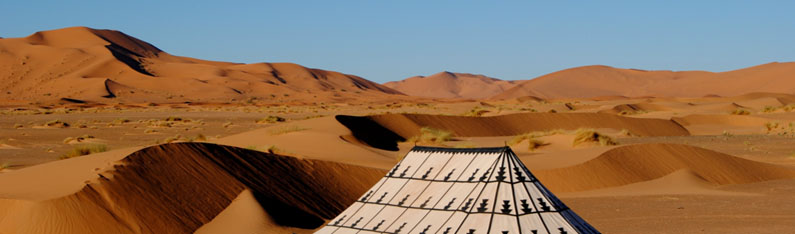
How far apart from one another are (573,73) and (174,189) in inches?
5989

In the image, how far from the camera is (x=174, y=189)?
12820 millimetres

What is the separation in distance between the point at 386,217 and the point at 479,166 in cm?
89

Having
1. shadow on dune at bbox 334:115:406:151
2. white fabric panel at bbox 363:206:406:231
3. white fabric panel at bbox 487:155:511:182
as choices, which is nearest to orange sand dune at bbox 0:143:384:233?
white fabric panel at bbox 363:206:406:231

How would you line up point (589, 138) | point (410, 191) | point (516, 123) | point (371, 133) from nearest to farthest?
point (410, 191)
point (589, 138)
point (371, 133)
point (516, 123)

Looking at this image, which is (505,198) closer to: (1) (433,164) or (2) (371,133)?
→ (1) (433,164)

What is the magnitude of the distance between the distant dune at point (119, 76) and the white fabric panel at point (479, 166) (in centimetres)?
7901

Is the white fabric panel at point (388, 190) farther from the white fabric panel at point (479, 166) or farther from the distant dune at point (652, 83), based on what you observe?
the distant dune at point (652, 83)

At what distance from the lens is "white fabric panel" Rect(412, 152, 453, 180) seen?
7.11 meters

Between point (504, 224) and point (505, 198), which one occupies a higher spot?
point (505, 198)

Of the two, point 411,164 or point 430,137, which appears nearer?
point 411,164

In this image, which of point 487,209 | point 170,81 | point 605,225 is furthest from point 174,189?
point 170,81

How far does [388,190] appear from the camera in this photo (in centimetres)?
727

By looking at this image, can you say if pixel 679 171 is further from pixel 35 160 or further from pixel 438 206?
pixel 35 160

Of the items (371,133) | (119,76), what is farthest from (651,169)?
(119,76)
